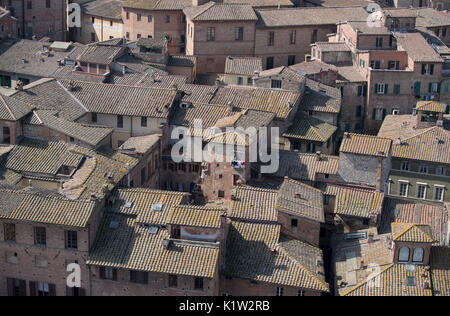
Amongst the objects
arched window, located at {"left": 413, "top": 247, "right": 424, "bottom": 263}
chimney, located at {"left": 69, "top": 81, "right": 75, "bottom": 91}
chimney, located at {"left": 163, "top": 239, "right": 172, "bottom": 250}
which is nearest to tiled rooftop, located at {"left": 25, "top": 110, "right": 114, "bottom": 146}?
chimney, located at {"left": 69, "top": 81, "right": 75, "bottom": 91}

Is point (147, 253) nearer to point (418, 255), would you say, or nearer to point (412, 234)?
point (412, 234)

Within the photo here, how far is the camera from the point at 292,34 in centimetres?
11788

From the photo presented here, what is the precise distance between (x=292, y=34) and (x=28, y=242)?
2375 inches

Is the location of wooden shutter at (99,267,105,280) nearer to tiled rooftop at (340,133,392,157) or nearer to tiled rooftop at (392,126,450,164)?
tiled rooftop at (340,133,392,157)

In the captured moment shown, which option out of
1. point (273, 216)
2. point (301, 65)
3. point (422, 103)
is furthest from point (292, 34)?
point (273, 216)

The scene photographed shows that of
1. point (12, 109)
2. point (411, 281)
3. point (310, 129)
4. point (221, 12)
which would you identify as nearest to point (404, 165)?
point (310, 129)

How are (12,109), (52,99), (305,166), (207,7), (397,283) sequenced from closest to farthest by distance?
(397,283), (12,109), (305,166), (52,99), (207,7)

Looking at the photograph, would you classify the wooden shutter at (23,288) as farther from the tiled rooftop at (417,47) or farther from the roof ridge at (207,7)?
the tiled rooftop at (417,47)

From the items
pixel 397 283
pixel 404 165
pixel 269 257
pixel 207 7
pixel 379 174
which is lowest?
pixel 397 283

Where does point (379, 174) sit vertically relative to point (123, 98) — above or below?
below

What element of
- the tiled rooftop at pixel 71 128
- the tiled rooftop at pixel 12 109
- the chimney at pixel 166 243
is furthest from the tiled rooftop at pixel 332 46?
the chimney at pixel 166 243

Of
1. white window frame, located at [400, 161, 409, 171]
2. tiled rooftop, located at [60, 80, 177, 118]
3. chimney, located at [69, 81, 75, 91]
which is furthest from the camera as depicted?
chimney, located at [69, 81, 75, 91]

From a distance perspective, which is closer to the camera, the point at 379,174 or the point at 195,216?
the point at 195,216
